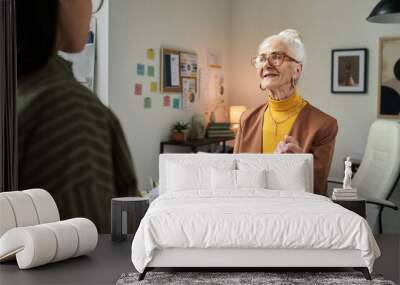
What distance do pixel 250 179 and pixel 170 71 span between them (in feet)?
6.34

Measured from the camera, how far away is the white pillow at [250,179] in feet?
16.3

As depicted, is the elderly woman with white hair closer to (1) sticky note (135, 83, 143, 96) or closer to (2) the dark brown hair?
(1) sticky note (135, 83, 143, 96)

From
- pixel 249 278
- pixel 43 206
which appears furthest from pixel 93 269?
pixel 249 278

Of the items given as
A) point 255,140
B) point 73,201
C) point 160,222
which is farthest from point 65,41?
point 160,222

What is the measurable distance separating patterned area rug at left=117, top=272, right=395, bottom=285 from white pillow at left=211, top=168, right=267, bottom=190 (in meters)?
0.93

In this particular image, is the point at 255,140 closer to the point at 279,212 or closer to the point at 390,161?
the point at 390,161

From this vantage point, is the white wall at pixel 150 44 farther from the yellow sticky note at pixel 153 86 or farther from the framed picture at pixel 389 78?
the framed picture at pixel 389 78

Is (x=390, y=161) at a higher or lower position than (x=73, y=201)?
higher

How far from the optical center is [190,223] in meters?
3.96

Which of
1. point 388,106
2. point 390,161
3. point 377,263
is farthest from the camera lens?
point 388,106

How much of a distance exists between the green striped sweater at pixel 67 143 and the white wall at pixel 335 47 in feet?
5.37

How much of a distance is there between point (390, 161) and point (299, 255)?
2.07 meters

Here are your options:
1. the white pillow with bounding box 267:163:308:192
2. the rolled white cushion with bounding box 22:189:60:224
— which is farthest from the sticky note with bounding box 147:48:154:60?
the rolled white cushion with bounding box 22:189:60:224

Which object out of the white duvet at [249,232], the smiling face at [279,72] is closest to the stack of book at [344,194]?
the white duvet at [249,232]
